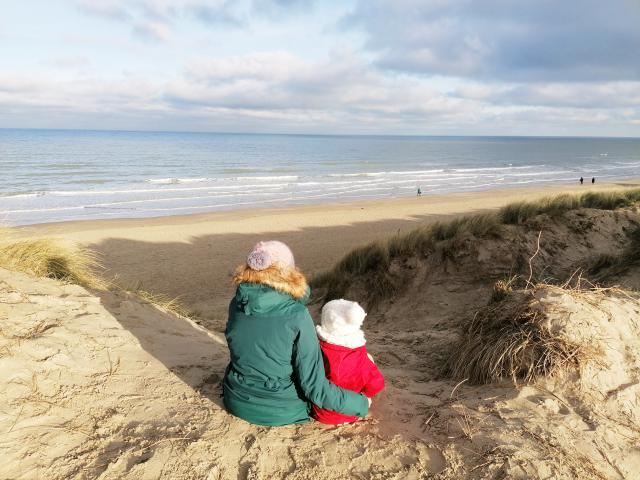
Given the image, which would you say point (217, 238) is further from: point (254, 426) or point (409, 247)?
point (254, 426)

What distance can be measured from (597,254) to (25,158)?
2082 inches

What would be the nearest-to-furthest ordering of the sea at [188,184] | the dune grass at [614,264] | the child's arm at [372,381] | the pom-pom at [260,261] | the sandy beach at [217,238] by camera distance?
the pom-pom at [260,261]
the child's arm at [372,381]
the dune grass at [614,264]
the sandy beach at [217,238]
the sea at [188,184]

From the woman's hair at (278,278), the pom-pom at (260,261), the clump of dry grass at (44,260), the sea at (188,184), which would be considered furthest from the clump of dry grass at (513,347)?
the sea at (188,184)

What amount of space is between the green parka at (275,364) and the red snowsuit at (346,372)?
0.11m

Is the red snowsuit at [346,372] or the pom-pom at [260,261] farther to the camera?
the red snowsuit at [346,372]

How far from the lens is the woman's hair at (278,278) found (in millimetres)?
3168

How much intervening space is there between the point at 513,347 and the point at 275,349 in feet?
6.65

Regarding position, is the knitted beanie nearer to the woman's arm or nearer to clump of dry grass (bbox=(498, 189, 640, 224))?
the woman's arm

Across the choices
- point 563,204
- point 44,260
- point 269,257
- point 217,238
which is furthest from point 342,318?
point 217,238

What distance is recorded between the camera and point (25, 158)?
48.2 metres

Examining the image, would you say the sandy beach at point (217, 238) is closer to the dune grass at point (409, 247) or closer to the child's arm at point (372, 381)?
the dune grass at point (409, 247)

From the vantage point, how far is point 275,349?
10.6ft

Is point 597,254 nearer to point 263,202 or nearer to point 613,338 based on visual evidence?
point 613,338

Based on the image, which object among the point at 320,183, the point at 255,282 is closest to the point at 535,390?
the point at 255,282
